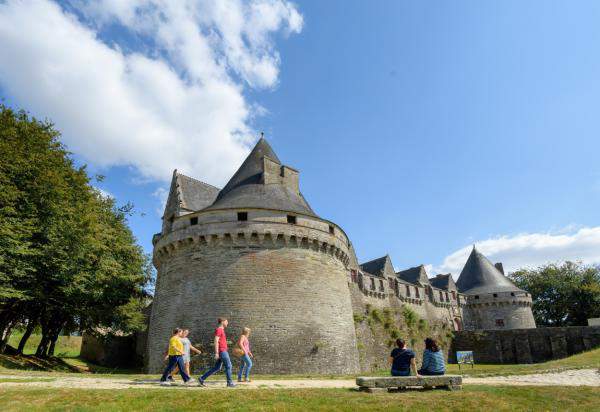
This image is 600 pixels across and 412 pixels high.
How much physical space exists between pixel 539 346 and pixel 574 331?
2656 mm

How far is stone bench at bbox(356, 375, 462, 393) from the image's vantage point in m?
9.10

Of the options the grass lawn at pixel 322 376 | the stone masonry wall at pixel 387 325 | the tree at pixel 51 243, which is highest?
the tree at pixel 51 243

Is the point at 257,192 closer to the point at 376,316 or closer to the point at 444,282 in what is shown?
the point at 376,316

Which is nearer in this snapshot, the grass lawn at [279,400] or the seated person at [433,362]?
the grass lawn at [279,400]

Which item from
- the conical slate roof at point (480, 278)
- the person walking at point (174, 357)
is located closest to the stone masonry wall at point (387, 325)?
the conical slate roof at point (480, 278)

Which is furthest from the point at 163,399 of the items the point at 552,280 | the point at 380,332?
the point at 552,280

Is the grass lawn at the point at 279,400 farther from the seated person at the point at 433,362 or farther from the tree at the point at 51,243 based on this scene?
the tree at the point at 51,243

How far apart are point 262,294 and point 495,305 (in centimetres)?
3076

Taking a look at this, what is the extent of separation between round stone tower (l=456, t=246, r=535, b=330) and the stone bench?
33.9 meters

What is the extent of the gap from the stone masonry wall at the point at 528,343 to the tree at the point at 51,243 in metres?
26.4

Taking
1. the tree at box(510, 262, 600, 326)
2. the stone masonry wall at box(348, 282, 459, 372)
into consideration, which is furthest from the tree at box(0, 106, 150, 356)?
the tree at box(510, 262, 600, 326)

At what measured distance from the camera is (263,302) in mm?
18266

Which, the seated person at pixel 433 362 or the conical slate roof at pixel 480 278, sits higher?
the conical slate roof at pixel 480 278

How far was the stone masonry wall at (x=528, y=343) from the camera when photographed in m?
30.6
